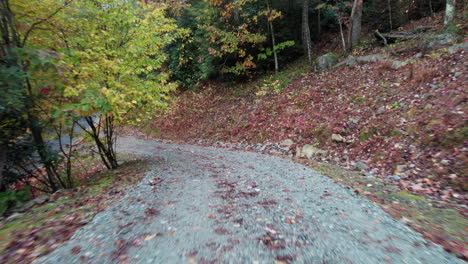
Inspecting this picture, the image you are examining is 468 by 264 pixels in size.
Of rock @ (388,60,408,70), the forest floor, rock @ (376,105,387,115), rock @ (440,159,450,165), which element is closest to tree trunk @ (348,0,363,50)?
the forest floor

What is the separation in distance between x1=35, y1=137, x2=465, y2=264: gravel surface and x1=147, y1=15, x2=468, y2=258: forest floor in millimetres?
622

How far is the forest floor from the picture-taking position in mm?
4570

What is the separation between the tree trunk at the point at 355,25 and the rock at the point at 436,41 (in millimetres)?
4691

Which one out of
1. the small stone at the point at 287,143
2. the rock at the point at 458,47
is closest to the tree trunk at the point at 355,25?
the rock at the point at 458,47

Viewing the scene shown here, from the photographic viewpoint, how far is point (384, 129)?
7715 millimetres

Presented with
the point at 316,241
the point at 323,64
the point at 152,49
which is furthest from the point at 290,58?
the point at 316,241

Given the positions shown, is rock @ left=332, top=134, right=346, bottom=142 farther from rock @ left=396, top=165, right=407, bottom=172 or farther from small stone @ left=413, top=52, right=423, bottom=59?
small stone @ left=413, top=52, right=423, bottom=59

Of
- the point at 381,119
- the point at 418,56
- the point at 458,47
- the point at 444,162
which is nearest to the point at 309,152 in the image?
the point at 381,119

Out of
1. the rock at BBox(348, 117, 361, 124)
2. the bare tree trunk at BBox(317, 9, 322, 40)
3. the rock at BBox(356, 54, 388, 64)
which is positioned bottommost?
the rock at BBox(348, 117, 361, 124)

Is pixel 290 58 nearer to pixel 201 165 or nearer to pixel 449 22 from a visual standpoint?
pixel 449 22

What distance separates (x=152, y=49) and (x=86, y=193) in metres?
5.44

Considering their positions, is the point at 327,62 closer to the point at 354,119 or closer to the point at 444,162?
the point at 354,119

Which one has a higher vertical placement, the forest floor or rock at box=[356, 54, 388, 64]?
rock at box=[356, 54, 388, 64]

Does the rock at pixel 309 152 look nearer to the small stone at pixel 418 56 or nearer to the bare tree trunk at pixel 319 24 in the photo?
the small stone at pixel 418 56
